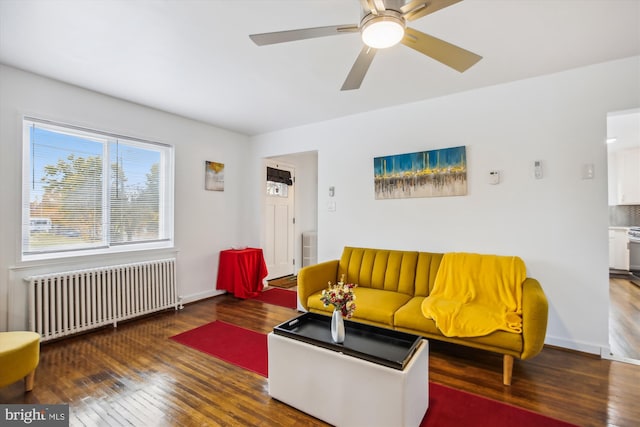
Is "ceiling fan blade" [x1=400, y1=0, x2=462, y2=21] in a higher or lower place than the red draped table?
higher

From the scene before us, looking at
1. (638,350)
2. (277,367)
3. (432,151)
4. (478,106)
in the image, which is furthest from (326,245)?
(638,350)

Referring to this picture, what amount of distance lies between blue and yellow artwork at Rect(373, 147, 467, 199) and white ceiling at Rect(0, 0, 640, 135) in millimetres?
687

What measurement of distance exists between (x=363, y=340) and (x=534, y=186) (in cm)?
229

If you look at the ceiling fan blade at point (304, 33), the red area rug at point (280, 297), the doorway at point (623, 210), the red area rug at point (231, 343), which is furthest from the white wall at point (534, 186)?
the ceiling fan blade at point (304, 33)

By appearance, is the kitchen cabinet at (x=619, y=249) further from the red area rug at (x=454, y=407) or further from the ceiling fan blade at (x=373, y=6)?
the ceiling fan blade at (x=373, y=6)

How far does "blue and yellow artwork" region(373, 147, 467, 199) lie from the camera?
3090 mm

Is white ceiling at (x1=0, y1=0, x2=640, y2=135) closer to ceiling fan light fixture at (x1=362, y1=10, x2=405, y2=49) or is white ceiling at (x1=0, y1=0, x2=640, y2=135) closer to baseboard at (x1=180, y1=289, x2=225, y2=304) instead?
ceiling fan light fixture at (x1=362, y1=10, x2=405, y2=49)

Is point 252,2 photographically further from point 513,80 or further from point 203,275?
point 203,275

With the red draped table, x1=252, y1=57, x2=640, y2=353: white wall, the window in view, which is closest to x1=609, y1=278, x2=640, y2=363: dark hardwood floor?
x1=252, y1=57, x2=640, y2=353: white wall

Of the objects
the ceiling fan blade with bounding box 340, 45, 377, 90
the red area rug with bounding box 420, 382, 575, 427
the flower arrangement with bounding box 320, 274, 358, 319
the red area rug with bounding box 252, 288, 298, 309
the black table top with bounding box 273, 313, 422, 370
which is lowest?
the red area rug with bounding box 420, 382, 575, 427

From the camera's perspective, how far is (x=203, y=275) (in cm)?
427

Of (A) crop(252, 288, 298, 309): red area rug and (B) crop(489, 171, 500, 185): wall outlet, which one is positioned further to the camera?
(A) crop(252, 288, 298, 309): red area rug

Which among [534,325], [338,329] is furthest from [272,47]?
[534,325]

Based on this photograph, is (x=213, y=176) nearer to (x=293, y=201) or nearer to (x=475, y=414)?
(x=293, y=201)
